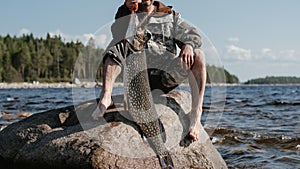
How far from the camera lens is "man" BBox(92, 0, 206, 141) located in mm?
4980

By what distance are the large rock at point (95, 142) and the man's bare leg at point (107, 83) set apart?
121mm

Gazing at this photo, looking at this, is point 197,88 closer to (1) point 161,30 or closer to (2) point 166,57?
(2) point 166,57

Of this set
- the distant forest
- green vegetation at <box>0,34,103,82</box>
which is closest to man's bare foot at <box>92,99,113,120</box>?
the distant forest

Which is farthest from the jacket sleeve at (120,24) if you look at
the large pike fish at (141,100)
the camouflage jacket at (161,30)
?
the large pike fish at (141,100)

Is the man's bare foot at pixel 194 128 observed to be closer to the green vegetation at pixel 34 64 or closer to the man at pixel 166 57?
the man at pixel 166 57

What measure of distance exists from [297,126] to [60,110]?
7143mm

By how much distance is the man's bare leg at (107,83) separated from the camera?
4.94 meters

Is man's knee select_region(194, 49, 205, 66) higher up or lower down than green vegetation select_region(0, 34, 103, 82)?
lower down

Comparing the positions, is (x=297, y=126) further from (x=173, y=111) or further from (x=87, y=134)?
(x=87, y=134)

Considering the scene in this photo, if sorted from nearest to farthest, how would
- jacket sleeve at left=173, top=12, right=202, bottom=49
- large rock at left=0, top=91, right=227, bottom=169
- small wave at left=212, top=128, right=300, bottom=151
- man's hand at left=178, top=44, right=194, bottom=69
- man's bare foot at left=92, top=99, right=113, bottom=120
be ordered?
1. large rock at left=0, top=91, right=227, bottom=169
2. man's bare foot at left=92, top=99, right=113, bottom=120
3. man's hand at left=178, top=44, right=194, bottom=69
4. jacket sleeve at left=173, top=12, right=202, bottom=49
5. small wave at left=212, top=128, right=300, bottom=151

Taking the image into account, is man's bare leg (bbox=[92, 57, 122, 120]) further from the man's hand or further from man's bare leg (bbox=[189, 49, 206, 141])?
man's bare leg (bbox=[189, 49, 206, 141])

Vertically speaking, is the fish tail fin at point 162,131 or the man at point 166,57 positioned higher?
the man at point 166,57

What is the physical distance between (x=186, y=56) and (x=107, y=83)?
1.04 m

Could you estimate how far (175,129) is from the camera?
5.10 m
